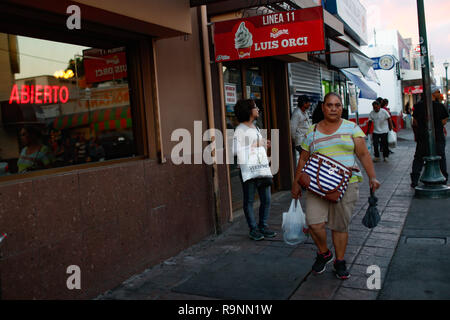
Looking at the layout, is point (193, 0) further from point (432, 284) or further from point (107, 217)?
point (432, 284)

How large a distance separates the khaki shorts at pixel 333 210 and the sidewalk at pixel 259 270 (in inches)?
20.9

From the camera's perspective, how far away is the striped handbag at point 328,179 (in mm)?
3930

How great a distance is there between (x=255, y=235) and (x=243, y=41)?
248cm

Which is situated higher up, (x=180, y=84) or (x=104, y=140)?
(x=180, y=84)

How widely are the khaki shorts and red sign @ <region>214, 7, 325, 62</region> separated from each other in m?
2.04

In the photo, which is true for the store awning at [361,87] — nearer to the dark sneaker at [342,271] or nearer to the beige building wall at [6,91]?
the dark sneaker at [342,271]

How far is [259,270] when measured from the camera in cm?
445

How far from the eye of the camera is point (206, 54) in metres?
6.04

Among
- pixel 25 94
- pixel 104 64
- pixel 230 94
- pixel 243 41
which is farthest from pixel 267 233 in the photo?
pixel 25 94

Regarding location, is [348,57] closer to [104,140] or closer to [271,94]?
[271,94]

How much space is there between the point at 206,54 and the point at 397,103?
28.4m

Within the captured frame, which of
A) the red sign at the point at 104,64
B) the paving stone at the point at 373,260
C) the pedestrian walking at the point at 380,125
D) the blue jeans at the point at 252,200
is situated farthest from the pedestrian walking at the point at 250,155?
the pedestrian walking at the point at 380,125

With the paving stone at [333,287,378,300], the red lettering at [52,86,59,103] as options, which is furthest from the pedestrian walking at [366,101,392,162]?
the red lettering at [52,86,59,103]
